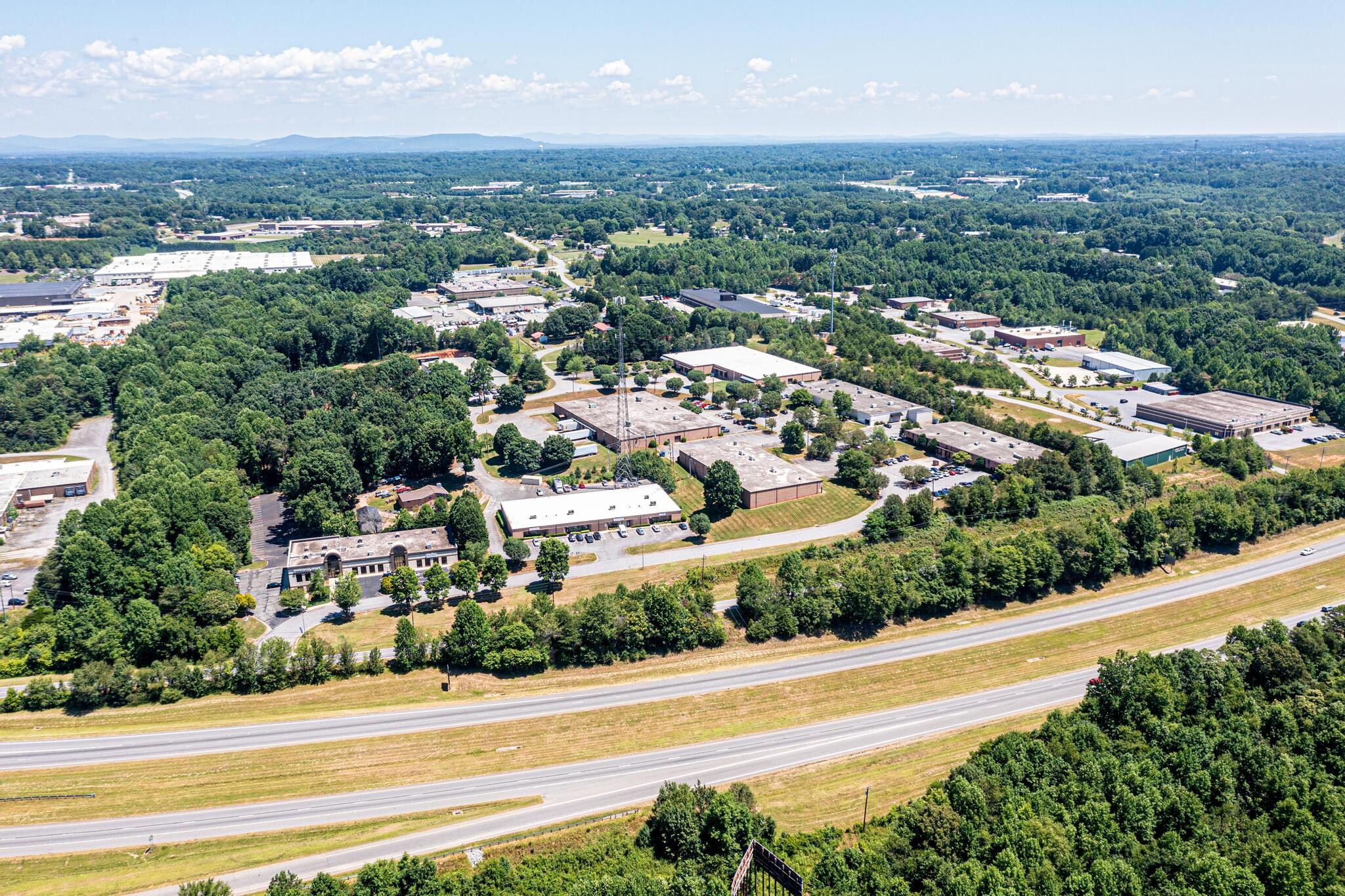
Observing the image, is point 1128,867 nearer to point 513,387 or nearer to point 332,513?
point 332,513

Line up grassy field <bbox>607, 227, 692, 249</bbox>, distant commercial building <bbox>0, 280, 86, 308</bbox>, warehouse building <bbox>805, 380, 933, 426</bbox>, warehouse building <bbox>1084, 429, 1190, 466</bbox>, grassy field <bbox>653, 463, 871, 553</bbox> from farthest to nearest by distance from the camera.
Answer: grassy field <bbox>607, 227, 692, 249</bbox> → distant commercial building <bbox>0, 280, 86, 308</bbox> → warehouse building <bbox>805, 380, 933, 426</bbox> → warehouse building <bbox>1084, 429, 1190, 466</bbox> → grassy field <bbox>653, 463, 871, 553</bbox>

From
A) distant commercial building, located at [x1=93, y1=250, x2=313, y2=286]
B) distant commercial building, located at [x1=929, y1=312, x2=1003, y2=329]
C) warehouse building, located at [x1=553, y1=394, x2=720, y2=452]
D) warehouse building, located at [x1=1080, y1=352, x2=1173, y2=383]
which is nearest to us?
warehouse building, located at [x1=553, y1=394, x2=720, y2=452]

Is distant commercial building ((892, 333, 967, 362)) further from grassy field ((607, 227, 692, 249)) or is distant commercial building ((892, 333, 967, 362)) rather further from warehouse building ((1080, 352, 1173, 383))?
grassy field ((607, 227, 692, 249))

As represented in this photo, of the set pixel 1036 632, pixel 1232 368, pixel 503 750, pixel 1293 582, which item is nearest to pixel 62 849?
pixel 503 750

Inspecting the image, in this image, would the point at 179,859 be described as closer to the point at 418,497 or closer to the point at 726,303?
the point at 418,497

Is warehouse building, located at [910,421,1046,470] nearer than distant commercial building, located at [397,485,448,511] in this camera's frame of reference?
No

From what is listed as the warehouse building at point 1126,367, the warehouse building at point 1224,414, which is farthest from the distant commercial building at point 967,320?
the warehouse building at point 1224,414

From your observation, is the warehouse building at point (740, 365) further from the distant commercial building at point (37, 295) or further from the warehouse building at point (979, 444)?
the distant commercial building at point (37, 295)

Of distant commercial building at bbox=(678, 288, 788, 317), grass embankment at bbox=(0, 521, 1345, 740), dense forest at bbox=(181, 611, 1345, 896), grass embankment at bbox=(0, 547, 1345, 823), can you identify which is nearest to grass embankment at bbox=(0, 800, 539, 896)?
grass embankment at bbox=(0, 547, 1345, 823)
